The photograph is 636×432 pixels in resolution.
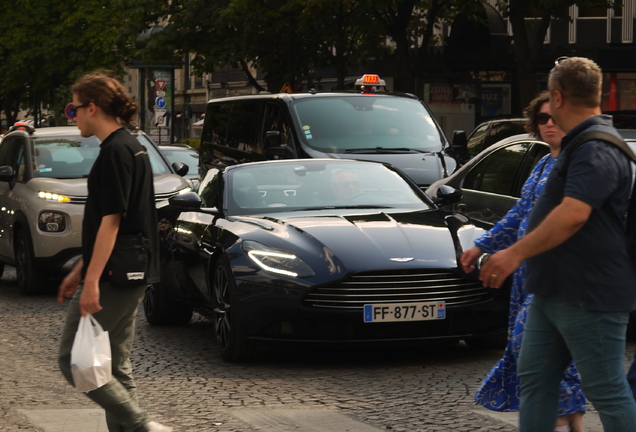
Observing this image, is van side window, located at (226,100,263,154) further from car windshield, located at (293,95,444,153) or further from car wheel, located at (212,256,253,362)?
car wheel, located at (212,256,253,362)

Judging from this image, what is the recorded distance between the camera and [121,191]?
475 centimetres

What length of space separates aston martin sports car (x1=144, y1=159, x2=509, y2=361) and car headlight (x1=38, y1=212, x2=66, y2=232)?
327 centimetres

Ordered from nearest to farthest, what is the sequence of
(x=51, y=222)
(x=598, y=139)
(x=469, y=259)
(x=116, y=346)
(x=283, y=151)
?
(x=598, y=139)
(x=469, y=259)
(x=116, y=346)
(x=51, y=222)
(x=283, y=151)

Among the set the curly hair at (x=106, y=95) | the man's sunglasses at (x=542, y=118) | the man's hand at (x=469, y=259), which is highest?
the curly hair at (x=106, y=95)

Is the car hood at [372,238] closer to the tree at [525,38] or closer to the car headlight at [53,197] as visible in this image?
the car headlight at [53,197]

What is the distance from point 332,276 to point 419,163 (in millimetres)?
6607

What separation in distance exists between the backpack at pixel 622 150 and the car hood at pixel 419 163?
9.35 metres

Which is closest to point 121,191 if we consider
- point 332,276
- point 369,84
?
→ point 332,276

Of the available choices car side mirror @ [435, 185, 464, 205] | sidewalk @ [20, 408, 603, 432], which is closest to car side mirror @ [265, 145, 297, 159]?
car side mirror @ [435, 185, 464, 205]

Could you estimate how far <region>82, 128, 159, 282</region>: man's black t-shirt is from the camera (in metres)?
4.75

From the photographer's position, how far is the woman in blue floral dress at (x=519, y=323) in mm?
5191

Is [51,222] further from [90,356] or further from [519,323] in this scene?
[519,323]

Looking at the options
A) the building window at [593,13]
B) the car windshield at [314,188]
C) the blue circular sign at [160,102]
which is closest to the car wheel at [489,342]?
the car windshield at [314,188]

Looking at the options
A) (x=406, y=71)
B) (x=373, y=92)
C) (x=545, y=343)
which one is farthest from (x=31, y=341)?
(x=406, y=71)
